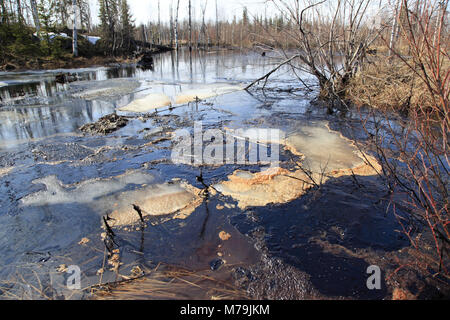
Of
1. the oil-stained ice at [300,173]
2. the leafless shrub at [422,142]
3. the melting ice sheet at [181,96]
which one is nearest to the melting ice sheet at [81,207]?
the oil-stained ice at [300,173]

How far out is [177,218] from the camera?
328 cm

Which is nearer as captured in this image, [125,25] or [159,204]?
[159,204]

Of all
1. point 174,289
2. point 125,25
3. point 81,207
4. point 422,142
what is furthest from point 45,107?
point 125,25

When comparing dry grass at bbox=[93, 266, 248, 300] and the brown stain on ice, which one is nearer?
dry grass at bbox=[93, 266, 248, 300]

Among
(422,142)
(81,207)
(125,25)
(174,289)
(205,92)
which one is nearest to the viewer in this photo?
(174,289)

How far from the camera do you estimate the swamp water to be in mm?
2385

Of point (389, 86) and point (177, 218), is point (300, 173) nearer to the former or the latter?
point (177, 218)

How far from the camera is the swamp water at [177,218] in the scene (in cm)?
238

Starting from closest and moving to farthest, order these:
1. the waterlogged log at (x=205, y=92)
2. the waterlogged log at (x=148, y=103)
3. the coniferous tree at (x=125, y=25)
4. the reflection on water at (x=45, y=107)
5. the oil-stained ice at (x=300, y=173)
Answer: the oil-stained ice at (x=300, y=173) → the reflection on water at (x=45, y=107) → the waterlogged log at (x=148, y=103) → the waterlogged log at (x=205, y=92) → the coniferous tree at (x=125, y=25)

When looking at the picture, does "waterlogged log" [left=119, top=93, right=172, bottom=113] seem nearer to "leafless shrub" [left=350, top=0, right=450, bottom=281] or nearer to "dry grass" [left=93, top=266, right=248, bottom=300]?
"leafless shrub" [left=350, top=0, right=450, bottom=281]

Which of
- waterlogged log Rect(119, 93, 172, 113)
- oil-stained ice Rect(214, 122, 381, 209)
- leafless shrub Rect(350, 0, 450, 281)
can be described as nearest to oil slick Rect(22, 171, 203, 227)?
oil-stained ice Rect(214, 122, 381, 209)

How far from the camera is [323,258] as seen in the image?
262cm

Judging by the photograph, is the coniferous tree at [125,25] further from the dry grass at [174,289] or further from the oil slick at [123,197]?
the dry grass at [174,289]
